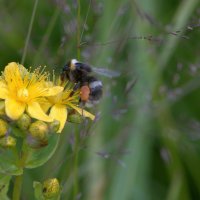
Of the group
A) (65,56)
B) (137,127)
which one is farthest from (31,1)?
(137,127)

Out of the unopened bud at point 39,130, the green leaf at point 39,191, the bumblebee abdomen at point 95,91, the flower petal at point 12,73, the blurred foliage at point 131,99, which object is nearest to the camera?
the unopened bud at point 39,130

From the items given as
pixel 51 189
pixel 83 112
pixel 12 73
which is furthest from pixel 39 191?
pixel 12 73

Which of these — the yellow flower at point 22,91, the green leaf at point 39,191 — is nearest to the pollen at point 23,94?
the yellow flower at point 22,91

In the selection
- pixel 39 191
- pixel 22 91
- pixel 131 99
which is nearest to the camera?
pixel 39 191

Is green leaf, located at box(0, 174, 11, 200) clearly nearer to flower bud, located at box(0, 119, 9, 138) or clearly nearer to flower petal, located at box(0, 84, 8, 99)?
flower bud, located at box(0, 119, 9, 138)

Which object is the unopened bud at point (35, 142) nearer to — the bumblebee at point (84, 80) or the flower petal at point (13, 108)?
the flower petal at point (13, 108)

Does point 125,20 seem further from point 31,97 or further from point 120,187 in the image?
point 31,97

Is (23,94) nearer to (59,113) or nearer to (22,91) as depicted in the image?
(22,91)
